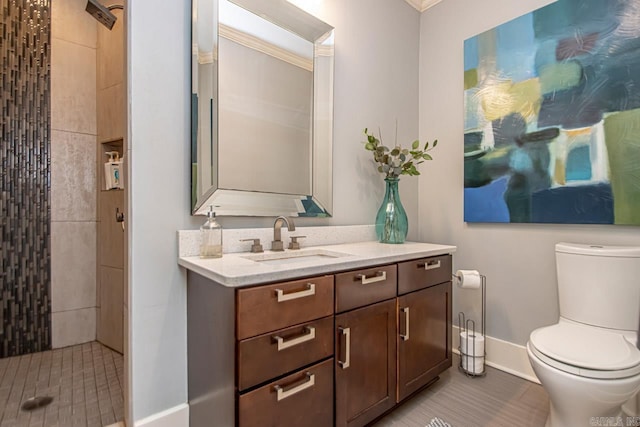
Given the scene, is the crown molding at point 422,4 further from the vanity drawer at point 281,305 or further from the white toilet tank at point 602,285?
the vanity drawer at point 281,305

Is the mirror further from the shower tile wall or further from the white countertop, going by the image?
the shower tile wall

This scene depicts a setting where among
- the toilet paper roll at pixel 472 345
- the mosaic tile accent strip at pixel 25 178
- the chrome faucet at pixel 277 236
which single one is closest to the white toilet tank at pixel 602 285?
the toilet paper roll at pixel 472 345

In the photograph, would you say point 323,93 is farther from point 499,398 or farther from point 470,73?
point 499,398

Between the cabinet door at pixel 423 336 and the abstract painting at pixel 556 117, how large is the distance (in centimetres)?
77

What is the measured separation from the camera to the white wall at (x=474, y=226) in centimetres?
188

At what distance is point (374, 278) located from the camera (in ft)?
4.59

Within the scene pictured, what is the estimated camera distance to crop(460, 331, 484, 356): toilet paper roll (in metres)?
1.96

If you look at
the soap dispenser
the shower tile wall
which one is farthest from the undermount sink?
the shower tile wall

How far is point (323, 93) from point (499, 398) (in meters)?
2.04

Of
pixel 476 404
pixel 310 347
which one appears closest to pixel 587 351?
pixel 476 404

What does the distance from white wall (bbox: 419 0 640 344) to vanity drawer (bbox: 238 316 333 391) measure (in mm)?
1470

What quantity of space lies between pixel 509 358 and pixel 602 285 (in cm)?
79

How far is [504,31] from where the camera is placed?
2041 mm

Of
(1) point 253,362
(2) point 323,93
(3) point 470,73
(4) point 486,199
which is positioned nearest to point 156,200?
(1) point 253,362
